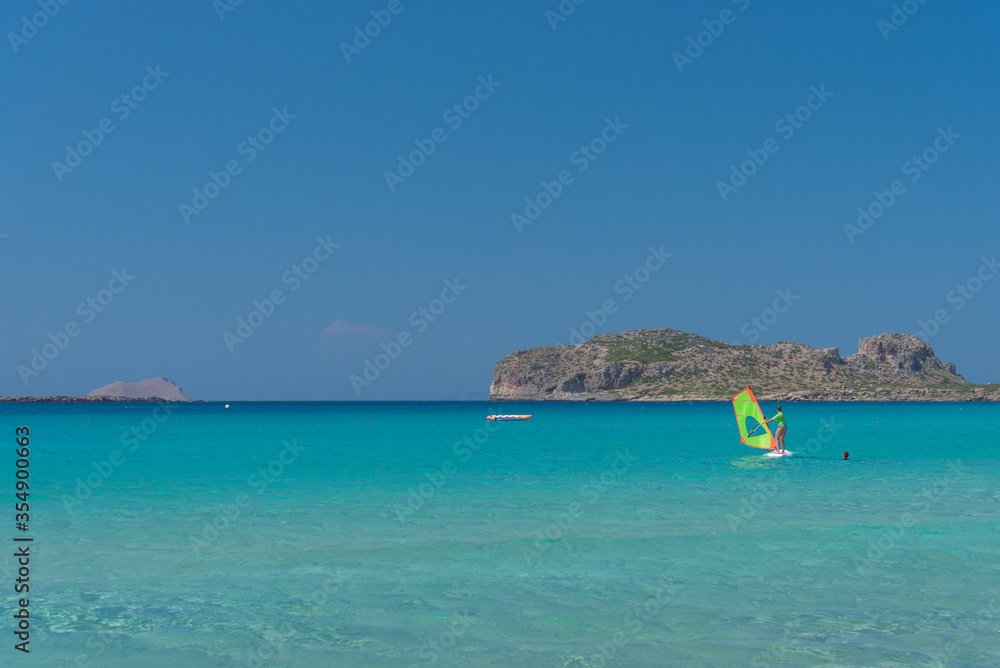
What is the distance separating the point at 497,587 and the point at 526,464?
810 inches

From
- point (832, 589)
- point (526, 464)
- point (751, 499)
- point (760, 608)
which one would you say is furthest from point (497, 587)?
point (526, 464)

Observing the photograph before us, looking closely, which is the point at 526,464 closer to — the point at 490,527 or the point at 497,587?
the point at 490,527

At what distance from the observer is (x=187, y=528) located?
15766mm
